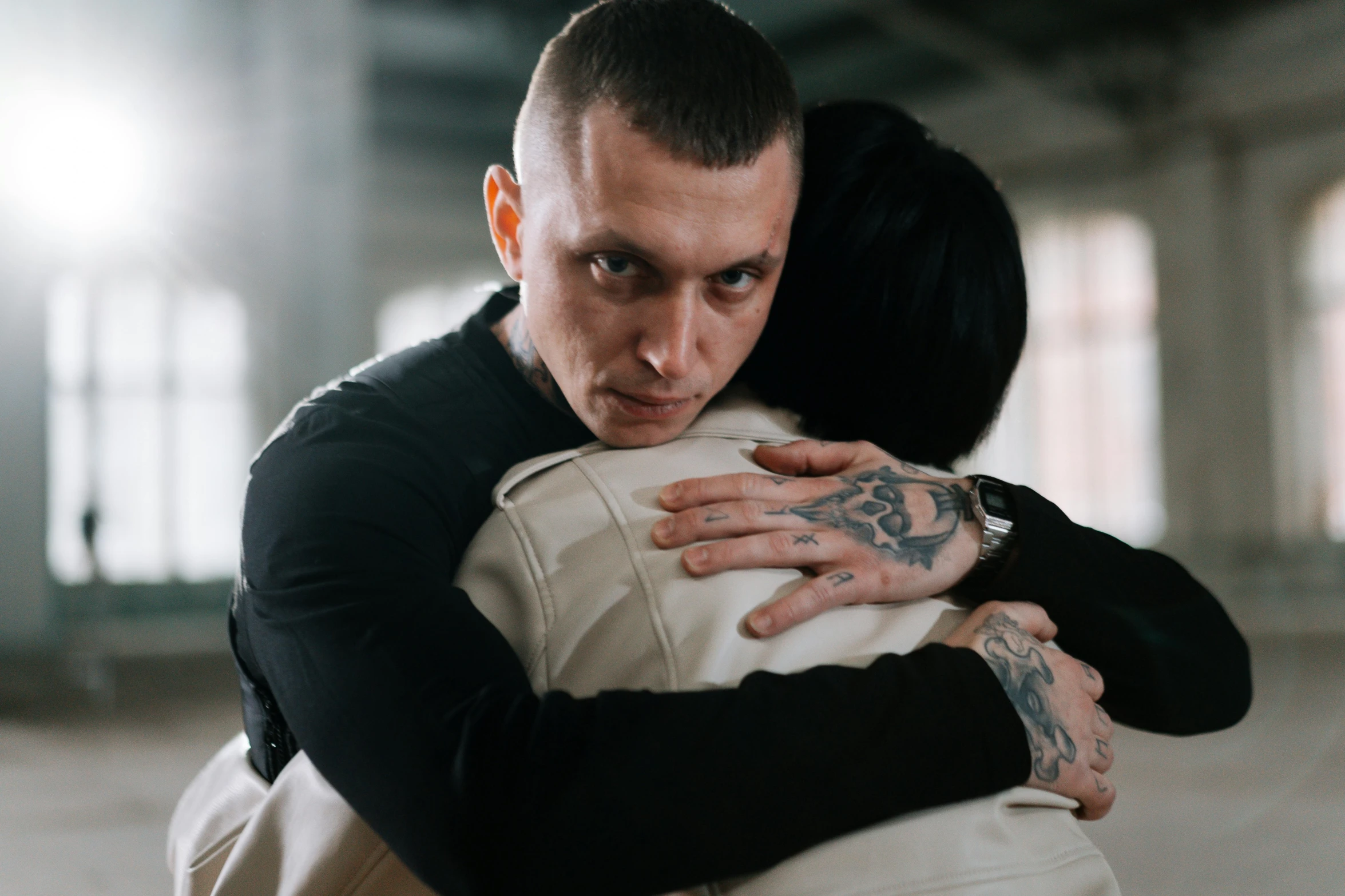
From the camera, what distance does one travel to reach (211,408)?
1258 cm

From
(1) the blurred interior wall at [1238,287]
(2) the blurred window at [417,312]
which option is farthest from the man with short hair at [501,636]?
(2) the blurred window at [417,312]

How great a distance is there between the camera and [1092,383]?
12.8 m

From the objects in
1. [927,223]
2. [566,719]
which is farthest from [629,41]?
[566,719]

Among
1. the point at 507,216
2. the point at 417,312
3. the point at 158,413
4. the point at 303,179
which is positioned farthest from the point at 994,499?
the point at 417,312

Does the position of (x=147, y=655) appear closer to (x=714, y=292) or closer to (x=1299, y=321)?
(x=714, y=292)

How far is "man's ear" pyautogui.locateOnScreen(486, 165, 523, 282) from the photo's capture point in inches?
58.2

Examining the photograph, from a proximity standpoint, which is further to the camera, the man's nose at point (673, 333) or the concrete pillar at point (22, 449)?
the concrete pillar at point (22, 449)

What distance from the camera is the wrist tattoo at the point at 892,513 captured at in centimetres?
117

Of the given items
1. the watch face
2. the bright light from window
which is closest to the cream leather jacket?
the watch face

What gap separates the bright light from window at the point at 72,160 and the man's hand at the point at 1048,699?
26.8 ft

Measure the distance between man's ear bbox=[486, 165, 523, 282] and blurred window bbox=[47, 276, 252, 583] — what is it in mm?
11159

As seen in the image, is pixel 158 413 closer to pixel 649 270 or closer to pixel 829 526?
pixel 649 270

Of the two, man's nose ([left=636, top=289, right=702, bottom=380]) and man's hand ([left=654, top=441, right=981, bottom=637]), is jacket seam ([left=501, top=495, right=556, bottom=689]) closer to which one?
man's hand ([left=654, top=441, right=981, bottom=637])

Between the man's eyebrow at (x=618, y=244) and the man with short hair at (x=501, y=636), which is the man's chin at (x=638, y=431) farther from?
the man's eyebrow at (x=618, y=244)
